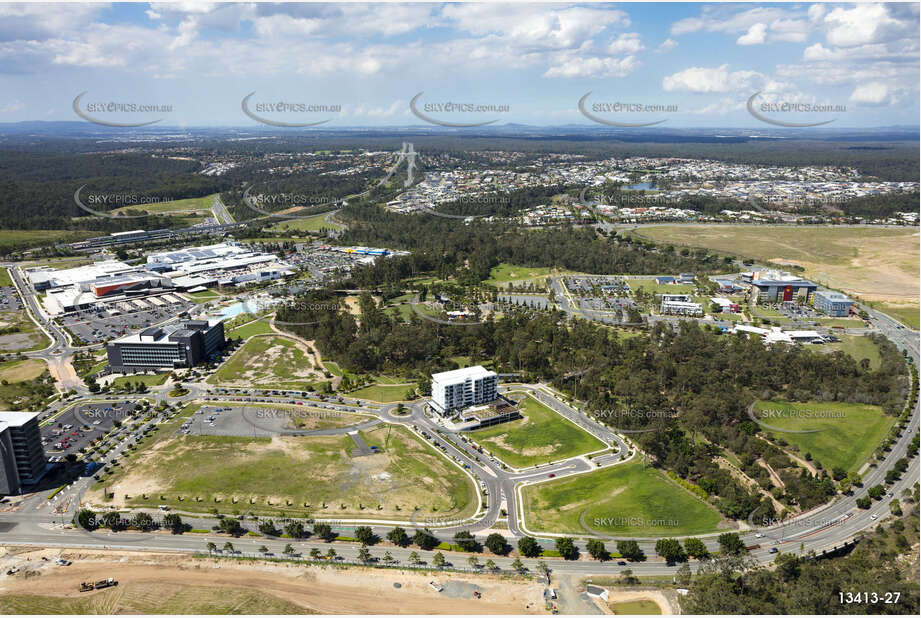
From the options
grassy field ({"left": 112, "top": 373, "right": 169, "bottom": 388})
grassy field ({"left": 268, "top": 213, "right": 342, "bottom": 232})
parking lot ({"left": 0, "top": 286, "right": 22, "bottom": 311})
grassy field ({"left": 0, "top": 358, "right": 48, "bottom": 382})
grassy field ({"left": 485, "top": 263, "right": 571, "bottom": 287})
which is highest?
grassy field ({"left": 268, "top": 213, "right": 342, "bottom": 232})

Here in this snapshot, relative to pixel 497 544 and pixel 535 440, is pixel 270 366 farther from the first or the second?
pixel 497 544

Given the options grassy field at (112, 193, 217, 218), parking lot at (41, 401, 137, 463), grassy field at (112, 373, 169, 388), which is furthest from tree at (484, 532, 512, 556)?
grassy field at (112, 193, 217, 218)

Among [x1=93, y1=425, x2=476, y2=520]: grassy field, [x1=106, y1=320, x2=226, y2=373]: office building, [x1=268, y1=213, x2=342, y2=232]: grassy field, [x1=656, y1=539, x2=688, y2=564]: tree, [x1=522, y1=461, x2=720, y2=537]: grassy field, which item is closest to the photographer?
[x1=656, y1=539, x2=688, y2=564]: tree

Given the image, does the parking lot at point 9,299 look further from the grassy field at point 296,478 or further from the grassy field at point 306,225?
the grassy field at point 306,225

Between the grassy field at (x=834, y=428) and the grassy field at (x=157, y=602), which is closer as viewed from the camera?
the grassy field at (x=157, y=602)

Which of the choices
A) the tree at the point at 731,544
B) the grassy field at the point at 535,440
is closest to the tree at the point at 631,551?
the tree at the point at 731,544

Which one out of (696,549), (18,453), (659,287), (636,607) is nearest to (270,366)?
(18,453)

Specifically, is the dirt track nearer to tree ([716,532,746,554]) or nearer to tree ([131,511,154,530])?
tree ([131,511,154,530])
